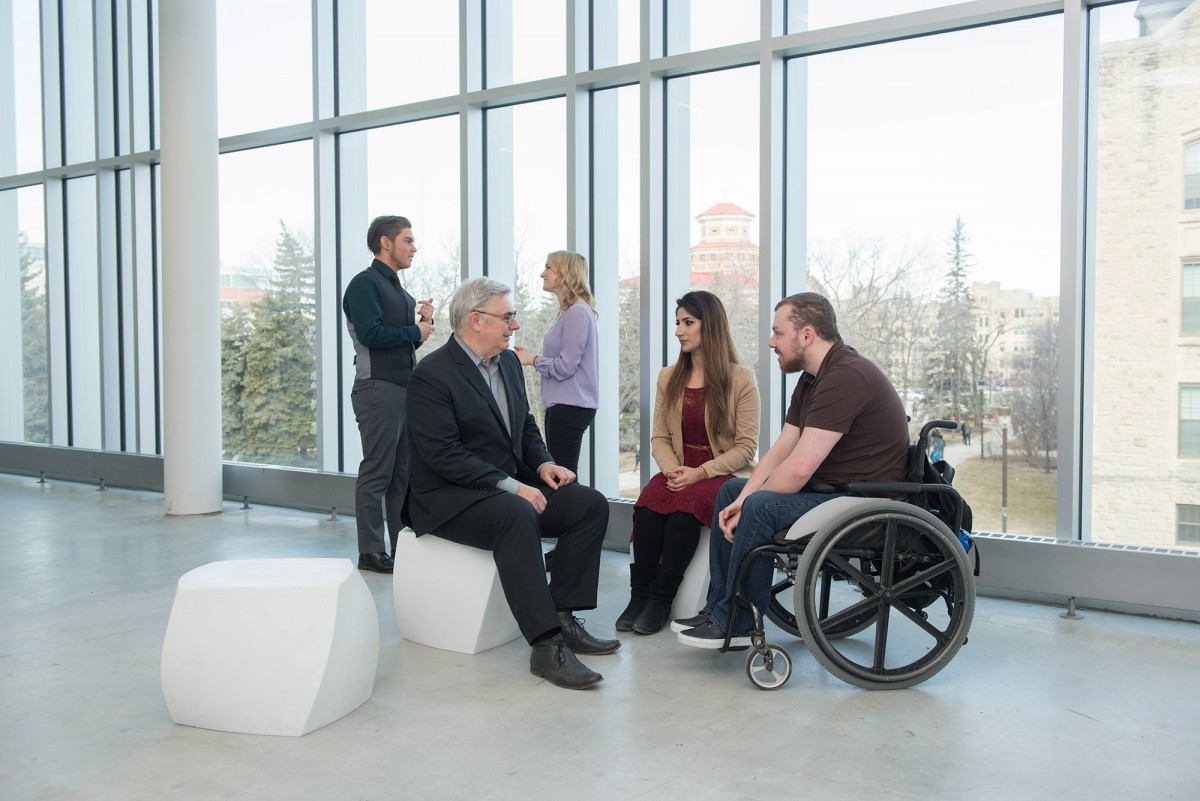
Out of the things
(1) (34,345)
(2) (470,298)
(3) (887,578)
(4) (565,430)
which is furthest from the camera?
(1) (34,345)

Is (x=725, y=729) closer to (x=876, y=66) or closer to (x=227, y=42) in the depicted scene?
(x=876, y=66)

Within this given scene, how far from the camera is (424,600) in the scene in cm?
371

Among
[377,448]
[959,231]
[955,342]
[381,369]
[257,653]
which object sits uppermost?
[959,231]

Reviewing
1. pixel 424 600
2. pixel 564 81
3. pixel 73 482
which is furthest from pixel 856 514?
pixel 73 482

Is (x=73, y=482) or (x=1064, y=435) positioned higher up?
(x=1064, y=435)

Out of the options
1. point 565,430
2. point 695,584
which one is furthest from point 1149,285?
point 565,430

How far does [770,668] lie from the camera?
3234 millimetres

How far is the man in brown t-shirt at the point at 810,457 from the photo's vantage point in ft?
10.8

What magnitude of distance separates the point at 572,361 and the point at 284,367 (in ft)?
10.6

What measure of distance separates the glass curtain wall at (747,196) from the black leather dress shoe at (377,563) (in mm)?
1408

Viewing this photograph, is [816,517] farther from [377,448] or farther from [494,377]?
[377,448]

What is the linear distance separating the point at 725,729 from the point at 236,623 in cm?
139

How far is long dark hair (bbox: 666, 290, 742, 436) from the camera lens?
4.12 meters

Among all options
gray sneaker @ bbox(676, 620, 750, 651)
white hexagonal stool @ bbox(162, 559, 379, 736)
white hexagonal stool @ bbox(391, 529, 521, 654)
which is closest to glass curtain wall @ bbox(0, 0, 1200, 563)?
gray sneaker @ bbox(676, 620, 750, 651)
